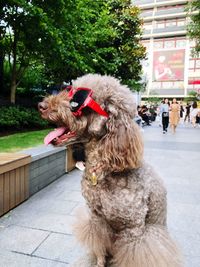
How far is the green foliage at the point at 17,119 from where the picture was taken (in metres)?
7.55

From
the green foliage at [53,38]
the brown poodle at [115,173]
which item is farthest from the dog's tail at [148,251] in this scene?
the green foliage at [53,38]

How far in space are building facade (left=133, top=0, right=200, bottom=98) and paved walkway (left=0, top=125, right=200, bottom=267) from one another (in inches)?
1980

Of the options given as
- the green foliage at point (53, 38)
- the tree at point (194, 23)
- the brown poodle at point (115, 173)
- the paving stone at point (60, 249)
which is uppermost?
the tree at point (194, 23)

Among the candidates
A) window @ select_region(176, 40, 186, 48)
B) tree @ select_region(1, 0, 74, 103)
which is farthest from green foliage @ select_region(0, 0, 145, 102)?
window @ select_region(176, 40, 186, 48)

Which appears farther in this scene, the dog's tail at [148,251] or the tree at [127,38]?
the tree at [127,38]

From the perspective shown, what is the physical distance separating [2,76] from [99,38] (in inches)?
152

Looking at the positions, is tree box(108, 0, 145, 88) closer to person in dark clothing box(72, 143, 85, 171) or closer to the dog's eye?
person in dark clothing box(72, 143, 85, 171)

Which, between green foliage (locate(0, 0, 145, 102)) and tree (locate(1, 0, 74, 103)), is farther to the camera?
green foliage (locate(0, 0, 145, 102))

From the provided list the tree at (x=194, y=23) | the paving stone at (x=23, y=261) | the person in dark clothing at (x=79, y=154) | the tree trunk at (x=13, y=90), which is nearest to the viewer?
the person in dark clothing at (x=79, y=154)

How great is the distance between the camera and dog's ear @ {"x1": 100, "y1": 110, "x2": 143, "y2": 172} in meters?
1.54

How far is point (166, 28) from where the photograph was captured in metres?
57.3

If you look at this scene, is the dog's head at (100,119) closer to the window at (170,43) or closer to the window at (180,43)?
the window at (180,43)

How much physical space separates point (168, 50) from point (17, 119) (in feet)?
179

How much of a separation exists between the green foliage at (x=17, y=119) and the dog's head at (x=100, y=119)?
558 centimetres
